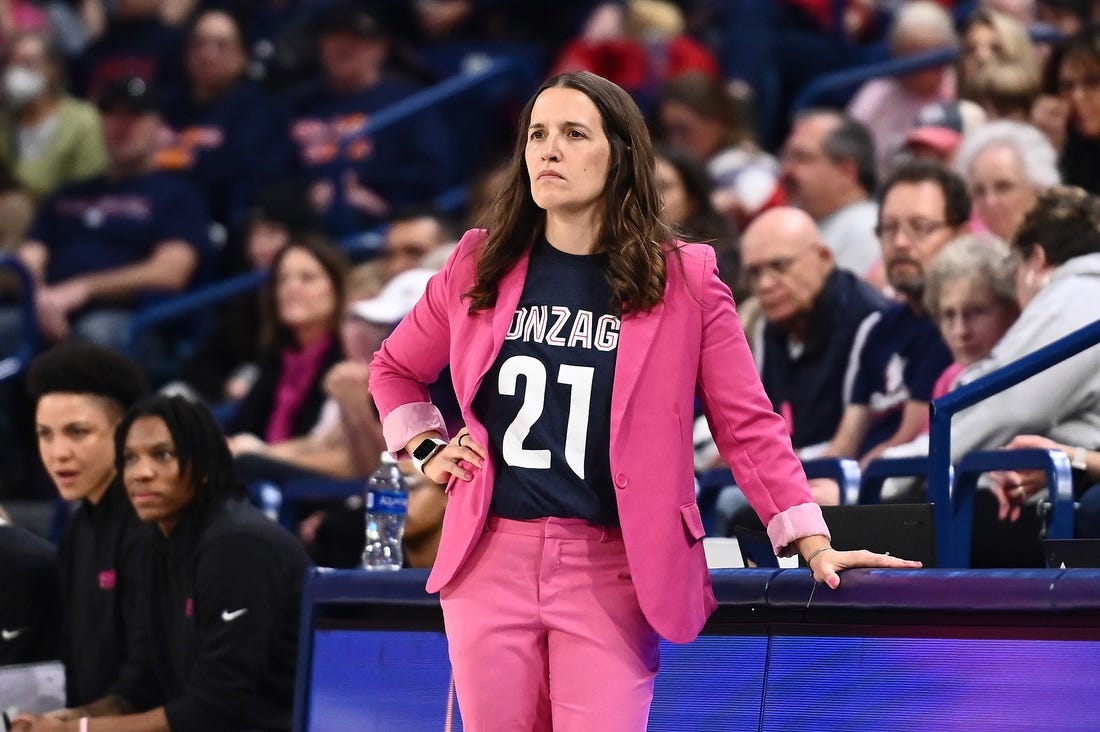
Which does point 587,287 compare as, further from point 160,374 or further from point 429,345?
point 160,374

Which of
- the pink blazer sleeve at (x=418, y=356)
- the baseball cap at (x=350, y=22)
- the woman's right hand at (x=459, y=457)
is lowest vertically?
the woman's right hand at (x=459, y=457)

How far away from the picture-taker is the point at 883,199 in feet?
20.2

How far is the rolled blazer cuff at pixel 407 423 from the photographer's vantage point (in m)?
3.27

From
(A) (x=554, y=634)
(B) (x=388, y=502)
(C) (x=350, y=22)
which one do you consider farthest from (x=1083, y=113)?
(C) (x=350, y=22)

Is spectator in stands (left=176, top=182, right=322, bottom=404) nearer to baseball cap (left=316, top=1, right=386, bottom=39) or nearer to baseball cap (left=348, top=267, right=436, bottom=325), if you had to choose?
baseball cap (left=316, top=1, right=386, bottom=39)

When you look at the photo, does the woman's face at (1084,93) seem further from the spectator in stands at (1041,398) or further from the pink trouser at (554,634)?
the pink trouser at (554,634)

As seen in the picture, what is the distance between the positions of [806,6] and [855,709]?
6948 mm

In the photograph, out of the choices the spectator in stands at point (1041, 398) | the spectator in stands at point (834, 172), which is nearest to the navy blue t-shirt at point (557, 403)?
the spectator in stands at point (1041, 398)

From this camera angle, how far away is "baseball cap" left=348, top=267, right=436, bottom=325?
263 inches

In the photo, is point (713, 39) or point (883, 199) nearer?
point (883, 199)

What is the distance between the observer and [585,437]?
3.00 metres

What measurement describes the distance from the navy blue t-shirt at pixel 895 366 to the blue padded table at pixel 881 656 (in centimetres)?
211

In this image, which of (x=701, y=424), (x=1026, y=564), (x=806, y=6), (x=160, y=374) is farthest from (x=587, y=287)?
(x=806, y=6)

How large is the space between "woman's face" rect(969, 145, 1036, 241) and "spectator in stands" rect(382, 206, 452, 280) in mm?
2464
